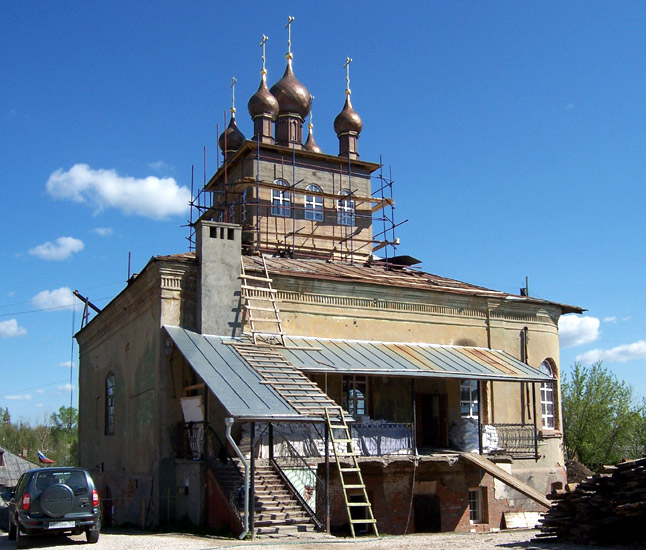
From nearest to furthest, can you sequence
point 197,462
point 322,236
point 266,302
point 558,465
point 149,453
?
point 197,462 → point 149,453 → point 266,302 → point 558,465 → point 322,236

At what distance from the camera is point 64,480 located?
13.8 m

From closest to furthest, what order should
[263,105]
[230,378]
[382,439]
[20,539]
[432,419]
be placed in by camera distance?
[20,539]
[230,378]
[382,439]
[432,419]
[263,105]

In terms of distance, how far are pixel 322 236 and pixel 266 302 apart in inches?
358

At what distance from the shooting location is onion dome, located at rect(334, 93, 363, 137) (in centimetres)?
3250

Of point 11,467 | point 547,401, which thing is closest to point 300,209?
point 547,401

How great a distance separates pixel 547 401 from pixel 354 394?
25.4 feet

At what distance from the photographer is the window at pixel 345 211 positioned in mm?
30188

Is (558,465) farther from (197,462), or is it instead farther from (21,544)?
(21,544)

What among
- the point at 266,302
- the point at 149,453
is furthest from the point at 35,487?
the point at 266,302

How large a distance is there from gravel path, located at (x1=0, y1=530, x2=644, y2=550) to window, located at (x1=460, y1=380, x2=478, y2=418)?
7672 mm

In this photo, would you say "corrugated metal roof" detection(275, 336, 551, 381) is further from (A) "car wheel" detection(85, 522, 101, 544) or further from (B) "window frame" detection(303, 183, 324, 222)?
(B) "window frame" detection(303, 183, 324, 222)

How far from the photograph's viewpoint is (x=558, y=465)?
80.0 ft

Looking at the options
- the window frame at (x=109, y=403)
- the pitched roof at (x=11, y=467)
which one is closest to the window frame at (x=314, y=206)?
the window frame at (x=109, y=403)

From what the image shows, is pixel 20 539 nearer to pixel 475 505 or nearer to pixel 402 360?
pixel 402 360
